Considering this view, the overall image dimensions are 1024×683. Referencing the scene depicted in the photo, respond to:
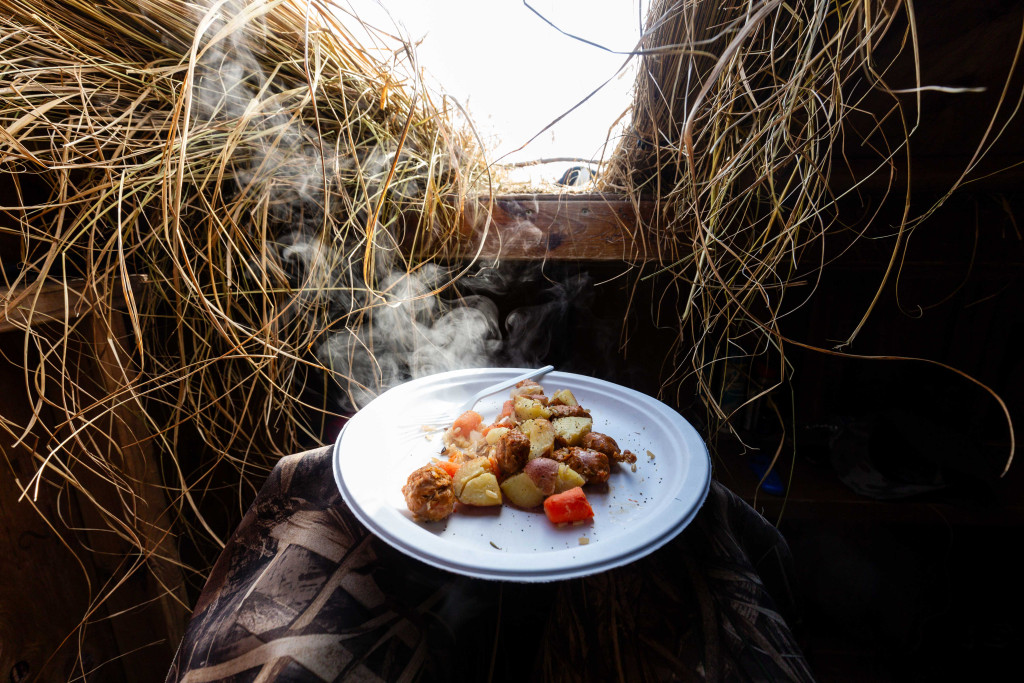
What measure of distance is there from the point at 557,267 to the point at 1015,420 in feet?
5.48

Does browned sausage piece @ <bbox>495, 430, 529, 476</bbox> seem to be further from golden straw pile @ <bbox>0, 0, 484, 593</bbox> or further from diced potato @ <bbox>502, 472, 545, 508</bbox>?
golden straw pile @ <bbox>0, 0, 484, 593</bbox>

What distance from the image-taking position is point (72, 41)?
37.9 inches

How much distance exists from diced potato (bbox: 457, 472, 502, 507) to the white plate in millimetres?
18

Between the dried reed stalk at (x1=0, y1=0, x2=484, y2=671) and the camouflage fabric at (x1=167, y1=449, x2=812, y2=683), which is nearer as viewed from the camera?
the camouflage fabric at (x1=167, y1=449, x2=812, y2=683)

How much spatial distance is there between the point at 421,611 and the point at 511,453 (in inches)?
13.2

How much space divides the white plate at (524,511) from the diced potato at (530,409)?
0.40 feet

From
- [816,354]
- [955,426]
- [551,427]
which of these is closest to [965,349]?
[955,426]

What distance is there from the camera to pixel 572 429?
2.85ft

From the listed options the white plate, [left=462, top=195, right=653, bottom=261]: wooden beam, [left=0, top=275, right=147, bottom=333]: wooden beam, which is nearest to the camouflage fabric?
the white plate

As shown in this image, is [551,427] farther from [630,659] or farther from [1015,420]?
[1015,420]

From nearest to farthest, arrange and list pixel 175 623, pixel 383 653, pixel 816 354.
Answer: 1. pixel 383 653
2. pixel 175 623
3. pixel 816 354

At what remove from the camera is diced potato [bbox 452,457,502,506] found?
747mm

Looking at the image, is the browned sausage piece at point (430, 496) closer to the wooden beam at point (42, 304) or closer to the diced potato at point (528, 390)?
the diced potato at point (528, 390)

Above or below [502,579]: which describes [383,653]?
below
